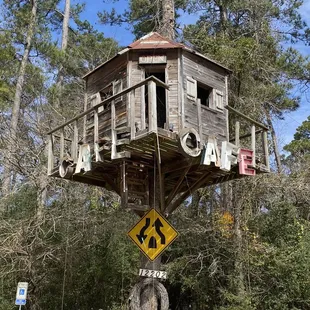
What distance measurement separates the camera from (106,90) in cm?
968

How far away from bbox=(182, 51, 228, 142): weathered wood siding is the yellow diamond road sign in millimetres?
1827

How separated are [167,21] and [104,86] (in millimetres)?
4646

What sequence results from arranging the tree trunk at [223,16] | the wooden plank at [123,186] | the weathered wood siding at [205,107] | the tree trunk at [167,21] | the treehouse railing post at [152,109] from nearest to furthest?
the treehouse railing post at [152,109], the wooden plank at [123,186], the weathered wood siding at [205,107], the tree trunk at [167,21], the tree trunk at [223,16]

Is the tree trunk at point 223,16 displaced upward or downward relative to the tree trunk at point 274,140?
upward

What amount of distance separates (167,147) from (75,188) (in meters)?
7.35

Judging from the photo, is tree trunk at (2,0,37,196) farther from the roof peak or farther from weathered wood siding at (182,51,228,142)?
weathered wood siding at (182,51,228,142)

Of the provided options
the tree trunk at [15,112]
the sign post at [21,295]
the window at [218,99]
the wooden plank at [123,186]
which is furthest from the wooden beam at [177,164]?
the tree trunk at [15,112]

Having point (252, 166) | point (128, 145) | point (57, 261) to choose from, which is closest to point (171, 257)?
point (57, 261)

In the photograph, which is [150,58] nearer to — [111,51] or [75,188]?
[75,188]

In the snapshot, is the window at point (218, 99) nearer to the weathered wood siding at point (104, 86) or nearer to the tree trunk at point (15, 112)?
the weathered wood siding at point (104, 86)

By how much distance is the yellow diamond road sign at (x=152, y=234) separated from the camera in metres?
8.58

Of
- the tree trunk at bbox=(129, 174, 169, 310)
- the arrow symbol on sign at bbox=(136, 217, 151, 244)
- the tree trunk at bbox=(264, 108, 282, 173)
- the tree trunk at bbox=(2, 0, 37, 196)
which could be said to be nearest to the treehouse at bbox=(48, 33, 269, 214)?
the arrow symbol on sign at bbox=(136, 217, 151, 244)

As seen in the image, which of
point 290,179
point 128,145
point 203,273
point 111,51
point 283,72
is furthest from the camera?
point 111,51

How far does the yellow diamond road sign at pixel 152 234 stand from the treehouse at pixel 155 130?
1.11 feet
